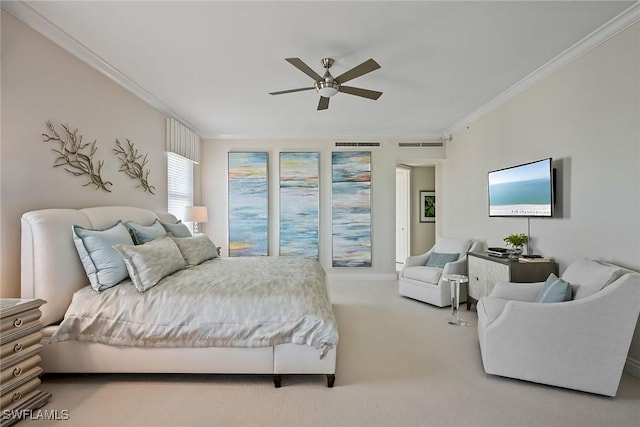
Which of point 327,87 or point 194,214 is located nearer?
point 327,87

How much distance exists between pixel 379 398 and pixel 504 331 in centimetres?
A: 104

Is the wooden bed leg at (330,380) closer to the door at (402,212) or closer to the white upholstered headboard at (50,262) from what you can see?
the white upholstered headboard at (50,262)

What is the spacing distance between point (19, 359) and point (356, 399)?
6.87 feet

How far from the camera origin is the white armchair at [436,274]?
13.4ft

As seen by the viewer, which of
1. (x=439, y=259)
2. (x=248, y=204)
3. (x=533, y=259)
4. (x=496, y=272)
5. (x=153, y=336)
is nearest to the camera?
(x=153, y=336)

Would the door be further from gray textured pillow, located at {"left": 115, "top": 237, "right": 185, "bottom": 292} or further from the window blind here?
gray textured pillow, located at {"left": 115, "top": 237, "right": 185, "bottom": 292}

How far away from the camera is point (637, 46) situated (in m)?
2.30

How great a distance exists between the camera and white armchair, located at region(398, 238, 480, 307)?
4082 millimetres

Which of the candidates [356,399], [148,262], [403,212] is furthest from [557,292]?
[403,212]

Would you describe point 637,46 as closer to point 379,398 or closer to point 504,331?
point 504,331

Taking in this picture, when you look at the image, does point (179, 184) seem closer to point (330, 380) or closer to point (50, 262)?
point (50, 262)

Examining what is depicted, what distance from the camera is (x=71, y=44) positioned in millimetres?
2635

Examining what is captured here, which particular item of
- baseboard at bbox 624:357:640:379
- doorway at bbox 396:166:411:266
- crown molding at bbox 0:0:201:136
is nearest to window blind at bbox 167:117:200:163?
crown molding at bbox 0:0:201:136

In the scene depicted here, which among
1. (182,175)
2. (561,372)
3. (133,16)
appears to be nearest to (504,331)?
(561,372)
